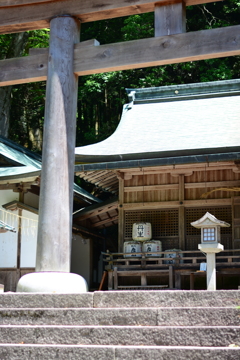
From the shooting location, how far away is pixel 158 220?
41.0 feet

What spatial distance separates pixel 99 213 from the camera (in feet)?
48.6

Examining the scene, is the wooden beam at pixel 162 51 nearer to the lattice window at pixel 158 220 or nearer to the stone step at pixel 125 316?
the stone step at pixel 125 316

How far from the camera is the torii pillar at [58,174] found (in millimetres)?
6023

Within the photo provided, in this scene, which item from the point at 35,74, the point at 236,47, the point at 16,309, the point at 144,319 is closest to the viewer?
the point at 144,319

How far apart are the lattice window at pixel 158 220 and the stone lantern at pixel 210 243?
2.58m

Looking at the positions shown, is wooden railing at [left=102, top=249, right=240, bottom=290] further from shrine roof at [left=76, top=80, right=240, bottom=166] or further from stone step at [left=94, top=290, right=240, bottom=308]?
stone step at [left=94, top=290, right=240, bottom=308]

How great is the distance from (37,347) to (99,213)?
409 inches

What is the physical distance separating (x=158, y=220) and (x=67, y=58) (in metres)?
6.31

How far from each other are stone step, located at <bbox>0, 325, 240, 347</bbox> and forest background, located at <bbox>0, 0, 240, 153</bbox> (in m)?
16.0

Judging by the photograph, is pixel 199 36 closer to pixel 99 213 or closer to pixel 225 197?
pixel 225 197

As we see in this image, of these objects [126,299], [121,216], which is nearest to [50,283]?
[126,299]

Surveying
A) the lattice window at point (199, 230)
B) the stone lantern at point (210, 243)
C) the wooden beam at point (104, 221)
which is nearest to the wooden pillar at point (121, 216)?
the lattice window at point (199, 230)

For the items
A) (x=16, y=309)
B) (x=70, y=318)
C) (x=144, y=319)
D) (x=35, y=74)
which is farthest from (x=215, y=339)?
(x=35, y=74)

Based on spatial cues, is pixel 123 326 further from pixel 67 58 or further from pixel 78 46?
pixel 78 46
